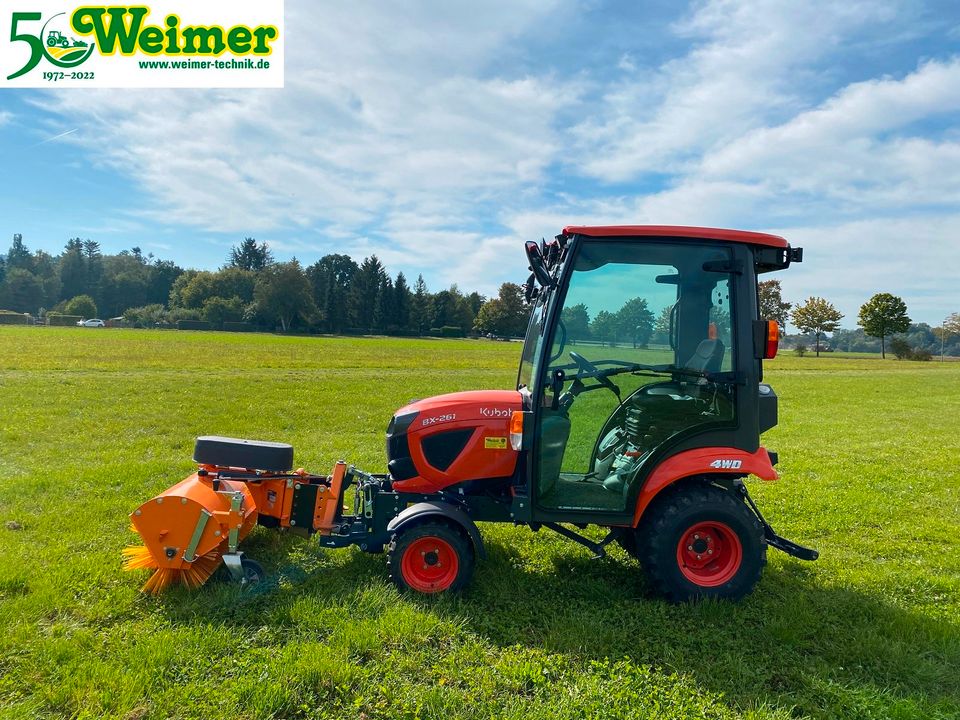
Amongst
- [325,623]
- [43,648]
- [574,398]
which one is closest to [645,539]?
[574,398]

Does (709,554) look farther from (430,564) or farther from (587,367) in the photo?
(430,564)

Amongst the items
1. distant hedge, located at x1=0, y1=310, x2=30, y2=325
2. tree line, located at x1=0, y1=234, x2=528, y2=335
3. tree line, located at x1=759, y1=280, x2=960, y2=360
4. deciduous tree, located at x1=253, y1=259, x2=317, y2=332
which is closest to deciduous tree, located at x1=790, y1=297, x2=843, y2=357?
tree line, located at x1=759, y1=280, x2=960, y2=360

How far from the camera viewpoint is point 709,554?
13.2 ft

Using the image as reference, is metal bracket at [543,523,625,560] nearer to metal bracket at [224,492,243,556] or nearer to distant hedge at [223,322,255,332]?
metal bracket at [224,492,243,556]

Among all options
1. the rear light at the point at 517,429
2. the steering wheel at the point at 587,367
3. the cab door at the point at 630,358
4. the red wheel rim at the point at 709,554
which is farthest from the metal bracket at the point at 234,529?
the red wheel rim at the point at 709,554

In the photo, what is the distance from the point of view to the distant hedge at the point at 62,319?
85.9 meters

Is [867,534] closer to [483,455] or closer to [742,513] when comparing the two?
[742,513]

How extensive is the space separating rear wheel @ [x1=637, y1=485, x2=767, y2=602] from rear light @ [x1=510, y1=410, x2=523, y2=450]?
41.5 inches

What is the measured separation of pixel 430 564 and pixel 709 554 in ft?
6.44

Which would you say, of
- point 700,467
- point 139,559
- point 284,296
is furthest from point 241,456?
point 284,296

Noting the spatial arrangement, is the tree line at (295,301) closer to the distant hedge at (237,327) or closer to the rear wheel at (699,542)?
the distant hedge at (237,327)

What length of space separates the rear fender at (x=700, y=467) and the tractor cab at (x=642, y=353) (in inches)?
1.6

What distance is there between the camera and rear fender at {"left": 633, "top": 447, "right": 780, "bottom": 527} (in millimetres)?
3881

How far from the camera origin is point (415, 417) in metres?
4.20
